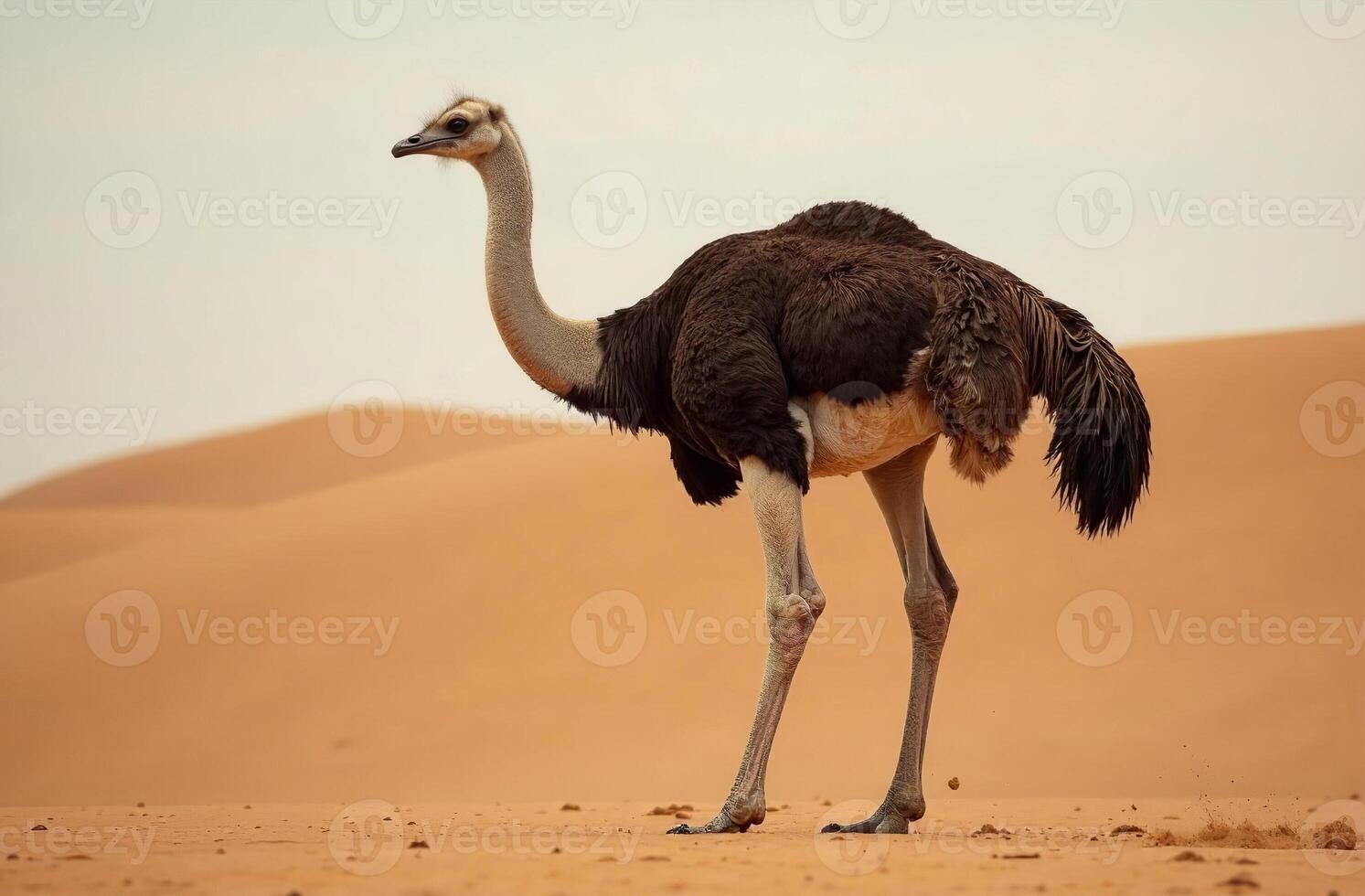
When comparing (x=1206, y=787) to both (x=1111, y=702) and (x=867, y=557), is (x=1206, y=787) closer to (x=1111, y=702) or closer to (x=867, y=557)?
(x=1111, y=702)

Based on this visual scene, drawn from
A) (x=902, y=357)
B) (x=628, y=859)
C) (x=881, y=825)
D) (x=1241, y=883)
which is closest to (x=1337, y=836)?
(x=881, y=825)

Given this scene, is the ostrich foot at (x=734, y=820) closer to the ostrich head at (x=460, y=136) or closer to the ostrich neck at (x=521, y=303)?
the ostrich neck at (x=521, y=303)

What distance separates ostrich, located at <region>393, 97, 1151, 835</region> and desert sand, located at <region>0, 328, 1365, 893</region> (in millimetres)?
1385

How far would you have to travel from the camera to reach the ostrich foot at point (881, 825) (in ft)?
32.1

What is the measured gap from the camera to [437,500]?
2592 centimetres

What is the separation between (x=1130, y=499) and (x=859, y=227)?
2.23m

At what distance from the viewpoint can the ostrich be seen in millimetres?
9359

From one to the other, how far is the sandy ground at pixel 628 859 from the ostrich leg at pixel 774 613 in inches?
8.0

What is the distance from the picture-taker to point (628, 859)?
8.04 metres

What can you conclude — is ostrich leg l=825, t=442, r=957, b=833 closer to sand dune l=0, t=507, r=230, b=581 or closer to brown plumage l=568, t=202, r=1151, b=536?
brown plumage l=568, t=202, r=1151, b=536

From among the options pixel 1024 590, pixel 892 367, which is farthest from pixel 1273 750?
pixel 892 367

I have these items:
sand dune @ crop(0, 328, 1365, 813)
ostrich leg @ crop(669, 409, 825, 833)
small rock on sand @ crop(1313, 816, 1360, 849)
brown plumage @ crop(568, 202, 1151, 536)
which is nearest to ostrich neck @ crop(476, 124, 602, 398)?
brown plumage @ crop(568, 202, 1151, 536)

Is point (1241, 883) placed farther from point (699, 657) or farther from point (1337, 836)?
point (699, 657)

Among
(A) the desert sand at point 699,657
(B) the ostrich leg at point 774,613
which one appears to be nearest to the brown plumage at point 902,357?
(B) the ostrich leg at point 774,613
